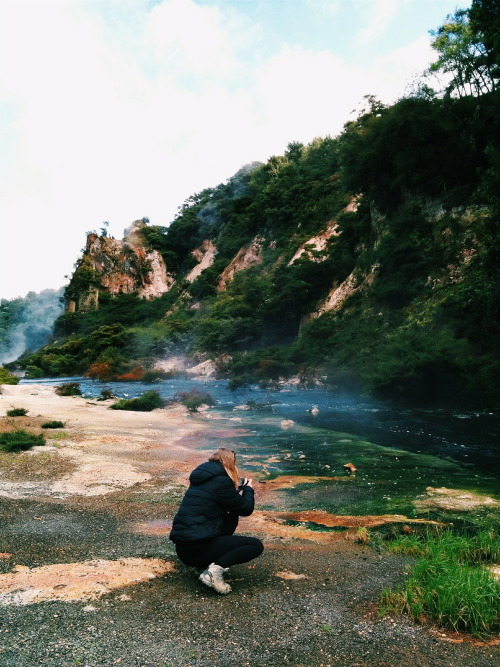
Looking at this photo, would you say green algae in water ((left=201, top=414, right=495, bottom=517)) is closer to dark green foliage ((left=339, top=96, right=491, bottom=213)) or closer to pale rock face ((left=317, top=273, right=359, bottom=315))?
dark green foliage ((left=339, top=96, right=491, bottom=213))

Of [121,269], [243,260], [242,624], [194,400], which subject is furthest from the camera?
[121,269]

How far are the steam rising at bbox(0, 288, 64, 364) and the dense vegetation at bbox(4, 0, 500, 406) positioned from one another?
31.3 m

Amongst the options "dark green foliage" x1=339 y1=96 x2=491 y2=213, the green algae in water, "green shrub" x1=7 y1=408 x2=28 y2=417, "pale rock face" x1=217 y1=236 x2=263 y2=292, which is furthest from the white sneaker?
"pale rock face" x1=217 y1=236 x2=263 y2=292

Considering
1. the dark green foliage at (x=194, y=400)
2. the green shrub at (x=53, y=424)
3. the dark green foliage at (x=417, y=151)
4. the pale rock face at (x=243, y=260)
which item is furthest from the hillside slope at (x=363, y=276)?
the green shrub at (x=53, y=424)

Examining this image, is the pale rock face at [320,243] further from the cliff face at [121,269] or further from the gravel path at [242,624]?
the gravel path at [242,624]

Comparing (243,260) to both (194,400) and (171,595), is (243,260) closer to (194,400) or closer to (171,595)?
(194,400)

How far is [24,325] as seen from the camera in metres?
91.7

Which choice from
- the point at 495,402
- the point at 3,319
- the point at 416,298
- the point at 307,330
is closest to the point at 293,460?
the point at 495,402

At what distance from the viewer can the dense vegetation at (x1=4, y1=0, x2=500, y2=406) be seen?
20.2 metres

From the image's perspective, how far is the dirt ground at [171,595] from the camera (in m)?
3.75

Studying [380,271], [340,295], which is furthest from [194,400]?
[340,295]

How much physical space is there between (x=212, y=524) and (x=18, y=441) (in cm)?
904

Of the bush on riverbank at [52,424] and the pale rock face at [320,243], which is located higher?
the pale rock face at [320,243]

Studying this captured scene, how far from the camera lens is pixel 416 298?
89.4 ft
